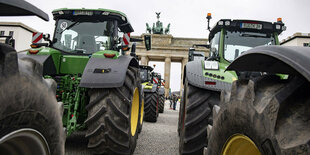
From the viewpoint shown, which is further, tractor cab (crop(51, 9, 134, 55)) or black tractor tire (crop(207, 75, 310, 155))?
tractor cab (crop(51, 9, 134, 55))

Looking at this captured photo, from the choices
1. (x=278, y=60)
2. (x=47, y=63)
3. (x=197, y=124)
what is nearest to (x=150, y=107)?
(x=47, y=63)

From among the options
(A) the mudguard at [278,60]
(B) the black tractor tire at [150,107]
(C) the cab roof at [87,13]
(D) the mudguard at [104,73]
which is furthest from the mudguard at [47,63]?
(B) the black tractor tire at [150,107]

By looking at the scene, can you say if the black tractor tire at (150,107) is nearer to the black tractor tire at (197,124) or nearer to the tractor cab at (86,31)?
the tractor cab at (86,31)

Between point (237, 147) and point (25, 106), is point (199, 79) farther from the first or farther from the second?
point (25, 106)

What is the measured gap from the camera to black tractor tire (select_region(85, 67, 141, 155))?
2.91 meters

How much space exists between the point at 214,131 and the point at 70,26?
11.2ft

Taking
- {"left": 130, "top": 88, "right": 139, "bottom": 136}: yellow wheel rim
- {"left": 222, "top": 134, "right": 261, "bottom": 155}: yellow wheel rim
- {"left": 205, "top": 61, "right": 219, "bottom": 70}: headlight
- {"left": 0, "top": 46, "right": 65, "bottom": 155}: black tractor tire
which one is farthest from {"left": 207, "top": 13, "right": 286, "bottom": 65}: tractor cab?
{"left": 0, "top": 46, "right": 65, "bottom": 155}: black tractor tire

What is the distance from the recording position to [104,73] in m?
3.15

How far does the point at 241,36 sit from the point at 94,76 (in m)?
2.87

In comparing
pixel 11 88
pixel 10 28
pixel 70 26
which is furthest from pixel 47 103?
pixel 10 28

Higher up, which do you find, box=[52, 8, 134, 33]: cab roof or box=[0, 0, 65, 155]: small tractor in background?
box=[52, 8, 134, 33]: cab roof

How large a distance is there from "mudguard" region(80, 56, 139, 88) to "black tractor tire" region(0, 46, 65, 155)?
1654 millimetres

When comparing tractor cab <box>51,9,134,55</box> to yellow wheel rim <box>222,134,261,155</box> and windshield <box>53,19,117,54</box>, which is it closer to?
windshield <box>53,19,117,54</box>

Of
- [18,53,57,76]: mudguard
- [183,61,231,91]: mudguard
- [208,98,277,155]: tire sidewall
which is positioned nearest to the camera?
[208,98,277,155]: tire sidewall
